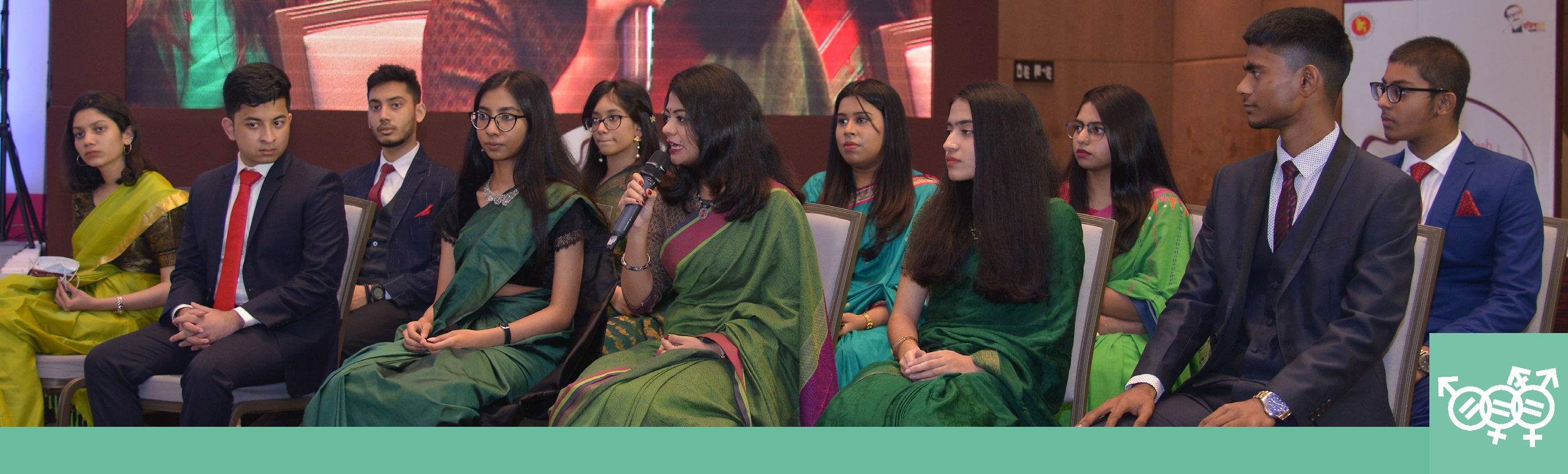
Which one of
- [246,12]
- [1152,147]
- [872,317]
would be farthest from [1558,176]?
[246,12]

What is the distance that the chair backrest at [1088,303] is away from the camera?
1997 mm

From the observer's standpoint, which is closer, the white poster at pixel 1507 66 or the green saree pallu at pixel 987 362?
the green saree pallu at pixel 987 362

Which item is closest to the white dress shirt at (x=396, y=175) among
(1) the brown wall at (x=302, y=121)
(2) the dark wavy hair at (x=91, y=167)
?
(2) the dark wavy hair at (x=91, y=167)

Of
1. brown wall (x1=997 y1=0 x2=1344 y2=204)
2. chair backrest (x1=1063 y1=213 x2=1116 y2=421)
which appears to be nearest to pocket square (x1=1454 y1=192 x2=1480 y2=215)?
chair backrest (x1=1063 y1=213 x2=1116 y2=421)

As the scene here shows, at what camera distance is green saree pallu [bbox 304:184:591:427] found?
195cm

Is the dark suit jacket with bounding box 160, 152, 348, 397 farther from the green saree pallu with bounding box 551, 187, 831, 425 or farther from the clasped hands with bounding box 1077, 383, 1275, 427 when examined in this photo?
the clasped hands with bounding box 1077, 383, 1275, 427

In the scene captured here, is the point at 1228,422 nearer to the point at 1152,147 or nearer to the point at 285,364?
the point at 1152,147

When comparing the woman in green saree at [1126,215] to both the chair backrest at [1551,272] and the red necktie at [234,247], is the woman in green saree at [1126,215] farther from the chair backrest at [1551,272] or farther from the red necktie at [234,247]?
the red necktie at [234,247]

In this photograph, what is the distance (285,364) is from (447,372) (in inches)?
23.1

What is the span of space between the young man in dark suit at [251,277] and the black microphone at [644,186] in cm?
93

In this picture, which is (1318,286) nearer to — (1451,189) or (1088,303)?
(1088,303)

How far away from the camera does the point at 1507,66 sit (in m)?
4.59

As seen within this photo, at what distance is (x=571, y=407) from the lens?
1.83m
